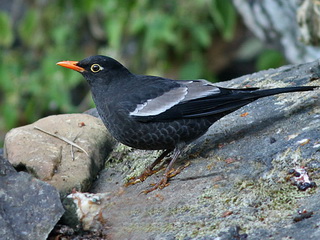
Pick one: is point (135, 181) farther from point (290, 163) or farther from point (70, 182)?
point (290, 163)

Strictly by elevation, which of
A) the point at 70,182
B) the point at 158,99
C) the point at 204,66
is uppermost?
the point at 158,99

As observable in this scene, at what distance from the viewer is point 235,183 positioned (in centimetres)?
378

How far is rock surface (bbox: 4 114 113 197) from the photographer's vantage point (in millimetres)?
4273

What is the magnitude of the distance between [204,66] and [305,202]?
620 cm

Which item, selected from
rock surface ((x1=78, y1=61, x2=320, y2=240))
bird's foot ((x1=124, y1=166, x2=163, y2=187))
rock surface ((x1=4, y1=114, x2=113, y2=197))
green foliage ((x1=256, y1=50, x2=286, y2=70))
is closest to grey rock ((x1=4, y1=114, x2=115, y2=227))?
rock surface ((x1=4, y1=114, x2=113, y2=197))

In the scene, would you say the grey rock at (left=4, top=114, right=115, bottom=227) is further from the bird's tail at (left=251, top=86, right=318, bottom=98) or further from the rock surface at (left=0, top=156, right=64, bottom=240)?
the bird's tail at (left=251, top=86, right=318, bottom=98)

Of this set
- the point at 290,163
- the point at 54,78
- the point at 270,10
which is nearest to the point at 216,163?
the point at 290,163

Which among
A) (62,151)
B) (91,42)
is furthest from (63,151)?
(91,42)

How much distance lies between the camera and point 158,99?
14.6ft

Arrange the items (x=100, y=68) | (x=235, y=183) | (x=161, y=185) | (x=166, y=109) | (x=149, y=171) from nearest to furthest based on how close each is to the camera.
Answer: (x=235, y=183) → (x=161, y=185) → (x=166, y=109) → (x=149, y=171) → (x=100, y=68)

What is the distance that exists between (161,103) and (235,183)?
947 millimetres

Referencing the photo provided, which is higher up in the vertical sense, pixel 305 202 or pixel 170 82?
pixel 170 82

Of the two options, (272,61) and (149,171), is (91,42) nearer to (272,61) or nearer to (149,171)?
(272,61)

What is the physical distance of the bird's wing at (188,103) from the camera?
4.34m
